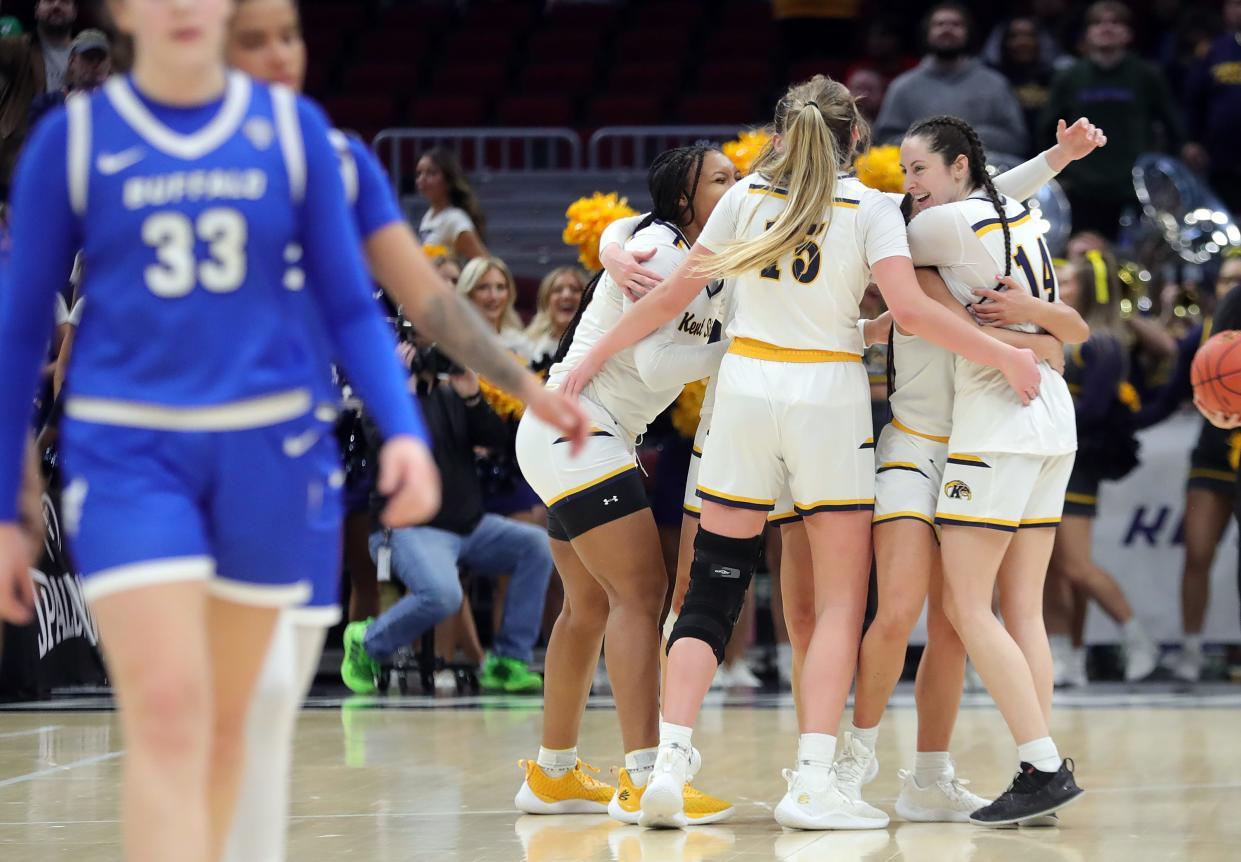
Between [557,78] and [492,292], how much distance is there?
25.2ft

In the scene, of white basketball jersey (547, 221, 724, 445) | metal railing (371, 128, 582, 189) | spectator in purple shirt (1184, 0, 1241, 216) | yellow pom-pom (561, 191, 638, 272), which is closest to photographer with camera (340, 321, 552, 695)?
yellow pom-pom (561, 191, 638, 272)

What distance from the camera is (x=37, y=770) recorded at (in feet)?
19.7

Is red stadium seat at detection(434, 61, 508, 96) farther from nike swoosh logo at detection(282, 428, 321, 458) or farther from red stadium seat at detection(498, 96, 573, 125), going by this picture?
nike swoosh logo at detection(282, 428, 321, 458)

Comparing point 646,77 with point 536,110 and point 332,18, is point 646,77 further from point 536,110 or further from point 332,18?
point 332,18

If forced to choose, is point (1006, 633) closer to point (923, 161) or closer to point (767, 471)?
point (767, 471)

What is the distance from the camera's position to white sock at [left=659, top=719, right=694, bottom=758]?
4625 mm

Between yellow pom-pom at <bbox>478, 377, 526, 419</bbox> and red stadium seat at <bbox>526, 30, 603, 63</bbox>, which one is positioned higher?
red stadium seat at <bbox>526, 30, 603, 63</bbox>

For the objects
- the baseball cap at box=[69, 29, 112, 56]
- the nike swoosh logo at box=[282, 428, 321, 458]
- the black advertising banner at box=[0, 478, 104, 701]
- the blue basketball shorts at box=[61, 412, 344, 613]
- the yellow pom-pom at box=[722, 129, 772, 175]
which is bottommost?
the black advertising banner at box=[0, 478, 104, 701]

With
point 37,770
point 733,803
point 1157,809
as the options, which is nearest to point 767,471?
point 733,803

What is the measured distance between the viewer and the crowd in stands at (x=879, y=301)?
26.8ft

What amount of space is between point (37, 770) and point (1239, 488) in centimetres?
445

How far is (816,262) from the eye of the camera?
474 cm

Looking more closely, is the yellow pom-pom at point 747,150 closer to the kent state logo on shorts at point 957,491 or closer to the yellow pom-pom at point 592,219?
the yellow pom-pom at point 592,219

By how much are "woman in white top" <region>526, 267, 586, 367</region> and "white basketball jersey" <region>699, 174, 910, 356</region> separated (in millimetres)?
3793
